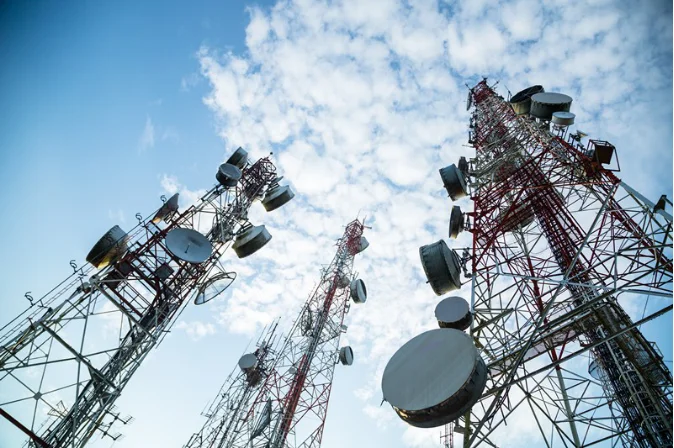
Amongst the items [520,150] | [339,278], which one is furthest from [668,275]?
[339,278]

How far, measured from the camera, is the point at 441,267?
A: 35.4 feet

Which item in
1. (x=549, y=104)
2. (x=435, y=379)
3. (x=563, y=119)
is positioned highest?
(x=549, y=104)

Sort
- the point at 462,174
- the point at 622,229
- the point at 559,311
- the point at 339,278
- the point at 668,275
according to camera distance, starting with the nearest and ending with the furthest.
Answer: the point at 668,275
the point at 622,229
the point at 559,311
the point at 462,174
the point at 339,278

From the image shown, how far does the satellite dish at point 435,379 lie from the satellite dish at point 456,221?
19.5ft

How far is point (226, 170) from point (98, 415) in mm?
10925

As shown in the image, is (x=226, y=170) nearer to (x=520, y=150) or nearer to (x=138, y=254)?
(x=138, y=254)

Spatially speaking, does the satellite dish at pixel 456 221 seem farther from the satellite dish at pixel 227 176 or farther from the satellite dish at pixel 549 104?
the satellite dish at pixel 227 176

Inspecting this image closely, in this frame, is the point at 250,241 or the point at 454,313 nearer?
the point at 454,313

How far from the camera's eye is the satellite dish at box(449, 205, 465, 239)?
12984 mm

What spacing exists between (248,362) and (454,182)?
18109mm

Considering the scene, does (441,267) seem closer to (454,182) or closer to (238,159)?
(454,182)

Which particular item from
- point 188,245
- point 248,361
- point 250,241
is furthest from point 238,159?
point 248,361

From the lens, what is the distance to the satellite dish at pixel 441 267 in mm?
10750

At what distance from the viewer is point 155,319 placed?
12.2m
